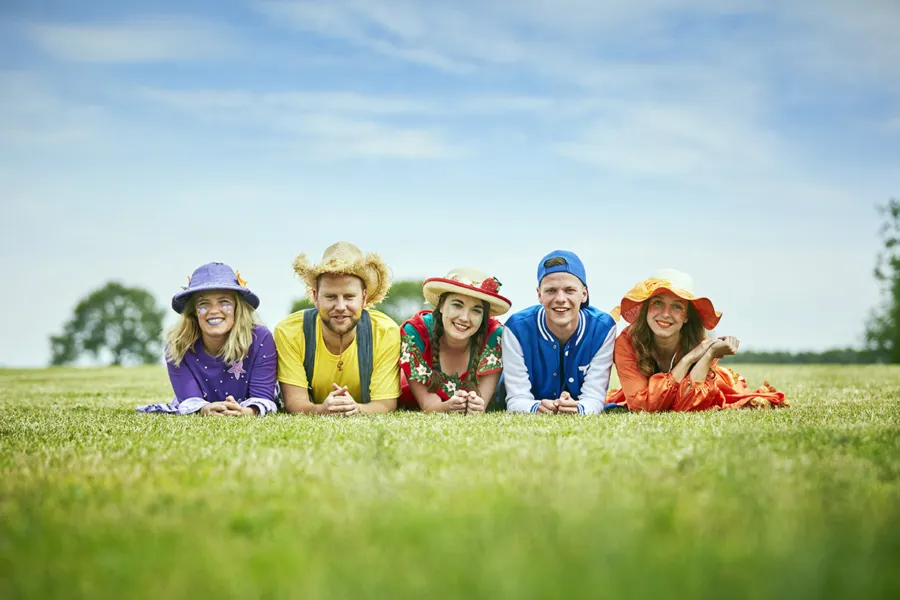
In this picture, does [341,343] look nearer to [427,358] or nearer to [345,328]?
[345,328]

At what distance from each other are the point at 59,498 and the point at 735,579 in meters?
3.09

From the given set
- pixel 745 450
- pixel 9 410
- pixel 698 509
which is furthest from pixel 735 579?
pixel 9 410

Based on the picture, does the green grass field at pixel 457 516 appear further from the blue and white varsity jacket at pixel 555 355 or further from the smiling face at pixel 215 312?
the blue and white varsity jacket at pixel 555 355

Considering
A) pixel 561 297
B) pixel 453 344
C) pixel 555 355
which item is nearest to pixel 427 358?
pixel 453 344

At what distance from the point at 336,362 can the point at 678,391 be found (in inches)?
155

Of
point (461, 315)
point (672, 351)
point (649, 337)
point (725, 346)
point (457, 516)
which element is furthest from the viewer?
point (672, 351)

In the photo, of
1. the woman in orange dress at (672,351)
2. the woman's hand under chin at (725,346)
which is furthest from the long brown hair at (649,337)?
the woman's hand under chin at (725,346)

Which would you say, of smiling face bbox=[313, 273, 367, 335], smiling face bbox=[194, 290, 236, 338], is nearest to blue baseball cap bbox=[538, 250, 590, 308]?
smiling face bbox=[313, 273, 367, 335]

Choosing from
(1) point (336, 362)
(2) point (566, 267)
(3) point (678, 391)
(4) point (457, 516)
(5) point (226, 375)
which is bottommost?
(4) point (457, 516)

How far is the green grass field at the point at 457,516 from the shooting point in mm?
2270

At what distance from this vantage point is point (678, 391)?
786 centimetres

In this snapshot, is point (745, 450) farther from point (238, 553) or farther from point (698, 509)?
point (238, 553)

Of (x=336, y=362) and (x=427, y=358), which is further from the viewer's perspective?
(x=427, y=358)

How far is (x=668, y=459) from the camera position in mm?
4227
